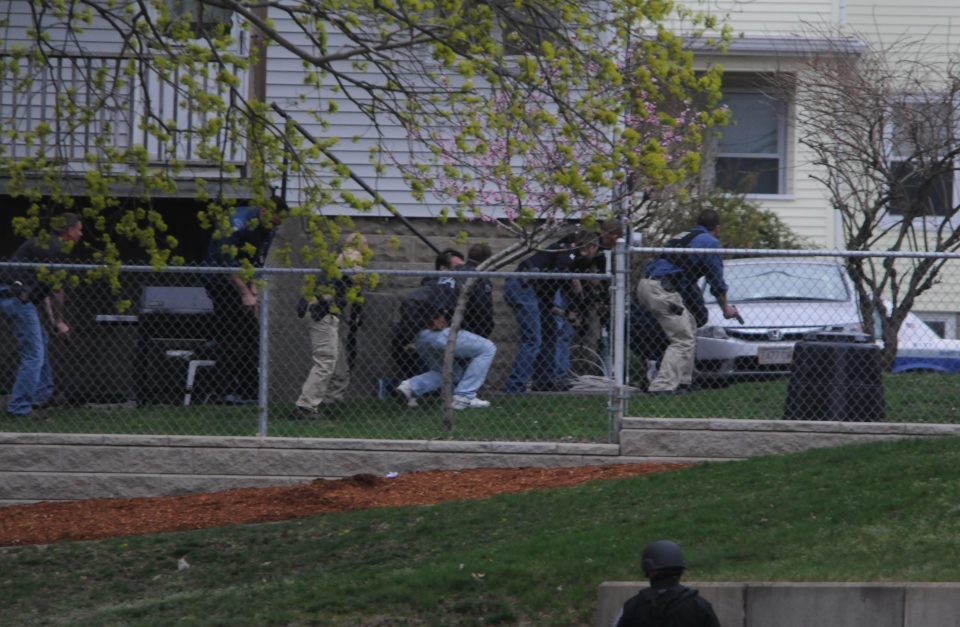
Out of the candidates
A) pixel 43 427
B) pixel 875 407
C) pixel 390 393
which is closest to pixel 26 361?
pixel 43 427

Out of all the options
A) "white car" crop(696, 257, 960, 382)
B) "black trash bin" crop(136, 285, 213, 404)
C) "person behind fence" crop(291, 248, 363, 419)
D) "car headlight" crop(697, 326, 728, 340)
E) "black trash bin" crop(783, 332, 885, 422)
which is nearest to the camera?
"black trash bin" crop(783, 332, 885, 422)

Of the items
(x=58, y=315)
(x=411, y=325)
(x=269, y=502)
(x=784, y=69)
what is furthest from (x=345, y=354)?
(x=784, y=69)

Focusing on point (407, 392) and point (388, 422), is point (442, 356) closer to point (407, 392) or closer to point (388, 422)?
point (407, 392)

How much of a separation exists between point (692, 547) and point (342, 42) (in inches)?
348

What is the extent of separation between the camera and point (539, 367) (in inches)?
483

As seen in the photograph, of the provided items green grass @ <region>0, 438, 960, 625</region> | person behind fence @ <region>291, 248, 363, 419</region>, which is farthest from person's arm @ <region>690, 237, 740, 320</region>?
person behind fence @ <region>291, 248, 363, 419</region>

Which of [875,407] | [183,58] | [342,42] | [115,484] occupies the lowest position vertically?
[115,484]

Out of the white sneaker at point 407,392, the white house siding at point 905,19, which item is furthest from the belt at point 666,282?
the white house siding at point 905,19

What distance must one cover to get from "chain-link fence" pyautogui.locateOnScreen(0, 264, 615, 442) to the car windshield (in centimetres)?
139

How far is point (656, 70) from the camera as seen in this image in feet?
30.2

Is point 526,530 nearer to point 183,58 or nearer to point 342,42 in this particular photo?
point 183,58

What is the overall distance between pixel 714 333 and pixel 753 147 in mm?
10194

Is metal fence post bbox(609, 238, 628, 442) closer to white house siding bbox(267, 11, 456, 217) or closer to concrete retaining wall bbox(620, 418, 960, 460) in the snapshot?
concrete retaining wall bbox(620, 418, 960, 460)

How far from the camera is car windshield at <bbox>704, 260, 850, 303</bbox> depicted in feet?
41.0
